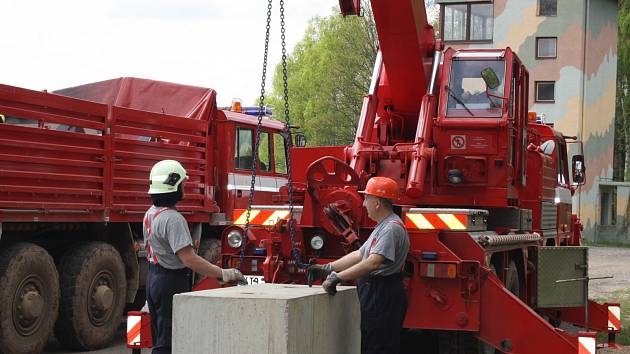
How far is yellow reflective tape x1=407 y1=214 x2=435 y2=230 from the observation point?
8.75 metres

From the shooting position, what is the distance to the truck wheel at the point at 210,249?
46.4 ft

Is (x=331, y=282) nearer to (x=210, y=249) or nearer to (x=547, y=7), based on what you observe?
(x=210, y=249)

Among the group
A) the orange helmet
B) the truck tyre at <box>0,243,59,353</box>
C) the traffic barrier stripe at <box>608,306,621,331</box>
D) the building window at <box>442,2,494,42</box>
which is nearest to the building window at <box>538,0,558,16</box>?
the building window at <box>442,2,494,42</box>

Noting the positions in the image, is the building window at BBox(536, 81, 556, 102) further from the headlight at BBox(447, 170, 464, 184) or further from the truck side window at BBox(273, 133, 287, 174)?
the headlight at BBox(447, 170, 464, 184)

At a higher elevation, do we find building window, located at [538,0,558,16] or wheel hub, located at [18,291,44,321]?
building window, located at [538,0,558,16]

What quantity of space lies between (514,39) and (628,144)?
16934 millimetres

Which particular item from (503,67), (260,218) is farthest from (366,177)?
(503,67)

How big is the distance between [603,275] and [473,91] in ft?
A: 52.7

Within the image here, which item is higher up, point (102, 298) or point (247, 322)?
point (247, 322)

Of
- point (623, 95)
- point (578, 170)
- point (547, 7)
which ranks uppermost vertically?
point (547, 7)

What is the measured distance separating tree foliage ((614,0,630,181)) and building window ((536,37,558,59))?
1360 centimetres

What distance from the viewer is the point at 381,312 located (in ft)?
23.7

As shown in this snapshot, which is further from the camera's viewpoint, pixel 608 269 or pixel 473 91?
pixel 608 269

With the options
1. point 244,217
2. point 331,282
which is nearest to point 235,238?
point 244,217
